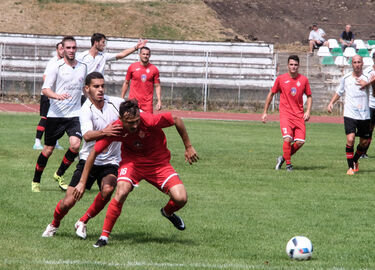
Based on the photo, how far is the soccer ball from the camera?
6.67 metres

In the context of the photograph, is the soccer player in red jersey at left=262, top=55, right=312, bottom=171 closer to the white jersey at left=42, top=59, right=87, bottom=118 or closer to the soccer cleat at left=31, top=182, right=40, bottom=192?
the white jersey at left=42, top=59, right=87, bottom=118

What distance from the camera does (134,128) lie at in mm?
6824

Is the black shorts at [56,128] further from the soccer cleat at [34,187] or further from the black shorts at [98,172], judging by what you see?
the black shorts at [98,172]

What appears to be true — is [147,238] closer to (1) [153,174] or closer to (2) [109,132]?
(1) [153,174]

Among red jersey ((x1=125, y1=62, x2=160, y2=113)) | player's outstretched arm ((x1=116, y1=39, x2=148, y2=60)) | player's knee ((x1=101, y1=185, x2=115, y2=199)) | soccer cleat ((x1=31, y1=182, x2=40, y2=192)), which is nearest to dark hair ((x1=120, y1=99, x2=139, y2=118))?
player's knee ((x1=101, y1=185, x2=115, y2=199))

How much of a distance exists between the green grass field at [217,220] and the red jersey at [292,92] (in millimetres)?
1226

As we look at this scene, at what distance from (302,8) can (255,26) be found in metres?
7.42

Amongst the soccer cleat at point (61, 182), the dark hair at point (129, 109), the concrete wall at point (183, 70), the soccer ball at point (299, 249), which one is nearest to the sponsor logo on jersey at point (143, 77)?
the soccer cleat at point (61, 182)

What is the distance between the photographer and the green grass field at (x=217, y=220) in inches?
262

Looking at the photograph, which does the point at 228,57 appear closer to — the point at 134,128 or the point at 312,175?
the point at 312,175

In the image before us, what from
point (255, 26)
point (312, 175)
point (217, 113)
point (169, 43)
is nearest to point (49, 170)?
point (312, 175)

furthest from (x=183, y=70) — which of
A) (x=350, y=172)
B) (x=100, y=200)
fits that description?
(x=100, y=200)

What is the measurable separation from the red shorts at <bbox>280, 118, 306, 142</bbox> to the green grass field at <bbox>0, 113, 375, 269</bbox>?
2.39 feet

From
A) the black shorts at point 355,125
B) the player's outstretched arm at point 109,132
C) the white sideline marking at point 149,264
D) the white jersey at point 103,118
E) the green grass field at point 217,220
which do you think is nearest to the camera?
the white sideline marking at point 149,264
